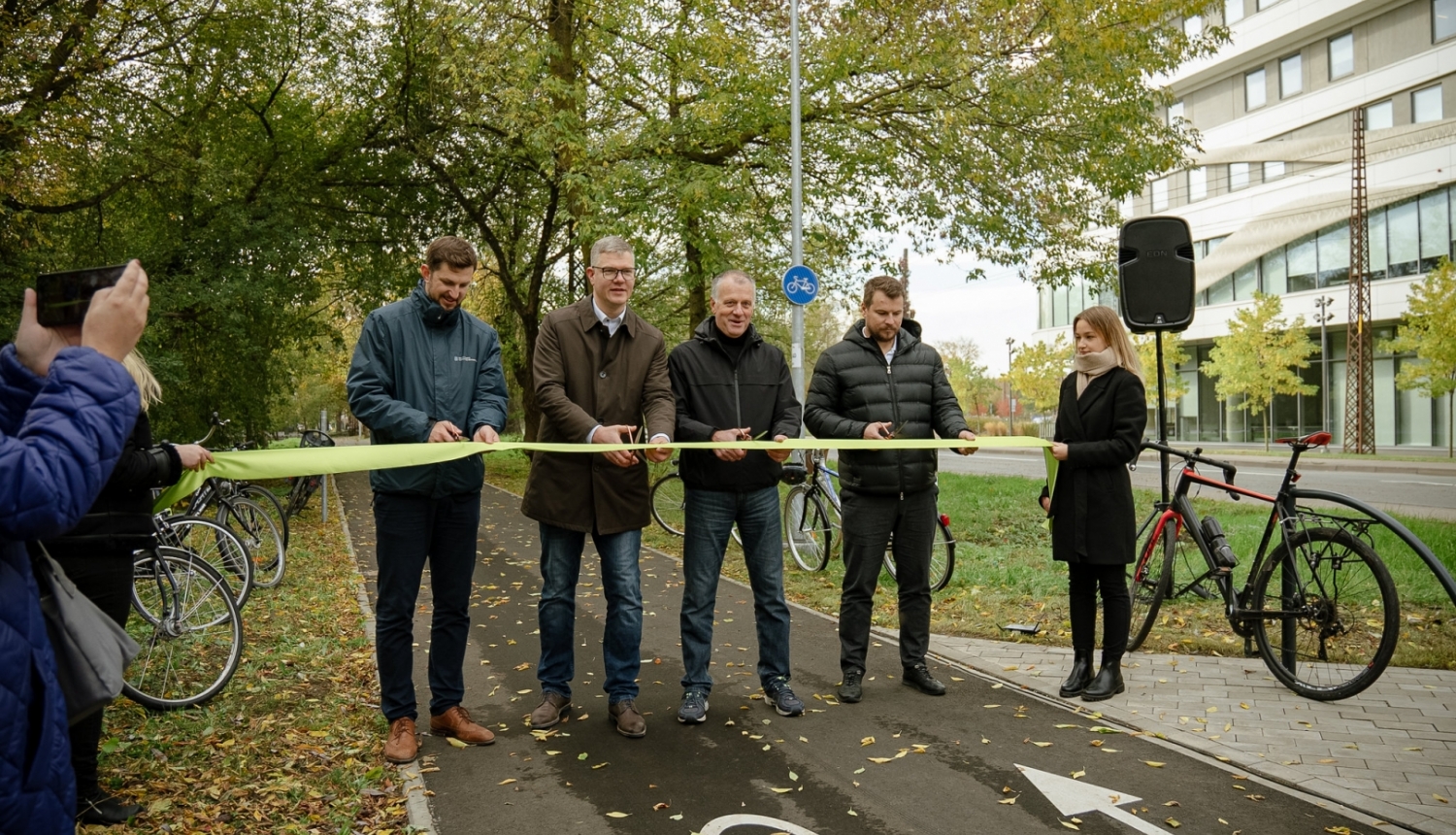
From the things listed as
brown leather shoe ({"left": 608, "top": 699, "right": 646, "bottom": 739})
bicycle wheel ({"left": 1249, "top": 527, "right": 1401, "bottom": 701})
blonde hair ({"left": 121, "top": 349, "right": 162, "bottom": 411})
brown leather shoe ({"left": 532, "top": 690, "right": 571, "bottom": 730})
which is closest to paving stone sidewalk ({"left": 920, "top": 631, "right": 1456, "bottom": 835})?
bicycle wheel ({"left": 1249, "top": 527, "right": 1401, "bottom": 701})

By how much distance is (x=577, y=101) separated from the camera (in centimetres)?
1437

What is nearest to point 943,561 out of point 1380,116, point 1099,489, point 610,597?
point 1099,489

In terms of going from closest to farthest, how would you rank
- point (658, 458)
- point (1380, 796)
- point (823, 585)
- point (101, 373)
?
point (101, 373) → point (1380, 796) → point (658, 458) → point (823, 585)

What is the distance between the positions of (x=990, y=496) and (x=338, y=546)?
9.91m

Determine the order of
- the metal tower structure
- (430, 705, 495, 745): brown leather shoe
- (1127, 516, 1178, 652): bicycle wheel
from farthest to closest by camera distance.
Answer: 1. the metal tower structure
2. (1127, 516, 1178, 652): bicycle wheel
3. (430, 705, 495, 745): brown leather shoe

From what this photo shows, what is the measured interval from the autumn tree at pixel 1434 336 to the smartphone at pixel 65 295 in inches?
1217

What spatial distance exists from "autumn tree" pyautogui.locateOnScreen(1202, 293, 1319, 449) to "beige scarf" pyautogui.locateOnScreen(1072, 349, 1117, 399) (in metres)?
32.3

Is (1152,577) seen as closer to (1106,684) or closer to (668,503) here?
(1106,684)

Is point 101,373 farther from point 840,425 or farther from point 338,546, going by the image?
point 338,546

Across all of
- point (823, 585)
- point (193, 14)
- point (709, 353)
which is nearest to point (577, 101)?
point (193, 14)

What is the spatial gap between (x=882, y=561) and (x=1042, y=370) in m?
43.1

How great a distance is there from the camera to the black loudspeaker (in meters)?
6.92

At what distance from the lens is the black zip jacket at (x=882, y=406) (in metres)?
5.39

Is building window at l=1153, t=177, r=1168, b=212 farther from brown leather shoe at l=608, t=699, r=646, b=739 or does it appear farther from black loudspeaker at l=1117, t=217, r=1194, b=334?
brown leather shoe at l=608, t=699, r=646, b=739
